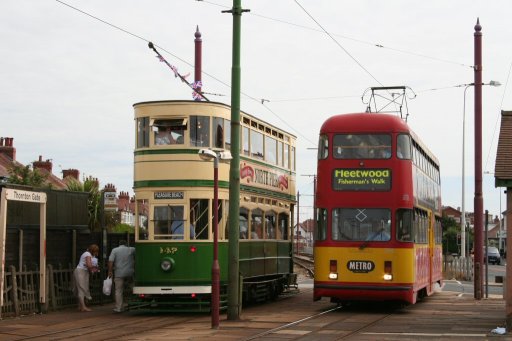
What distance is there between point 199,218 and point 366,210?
3930mm

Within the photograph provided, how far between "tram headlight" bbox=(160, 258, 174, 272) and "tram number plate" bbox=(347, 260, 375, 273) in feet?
13.8

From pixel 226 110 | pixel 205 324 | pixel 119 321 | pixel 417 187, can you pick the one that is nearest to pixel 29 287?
pixel 119 321

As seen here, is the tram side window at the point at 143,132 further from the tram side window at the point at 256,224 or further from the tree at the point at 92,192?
the tree at the point at 92,192

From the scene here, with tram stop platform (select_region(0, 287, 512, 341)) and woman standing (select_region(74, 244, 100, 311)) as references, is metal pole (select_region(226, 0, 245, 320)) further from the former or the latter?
woman standing (select_region(74, 244, 100, 311))

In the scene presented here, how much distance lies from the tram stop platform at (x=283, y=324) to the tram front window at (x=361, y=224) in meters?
1.82

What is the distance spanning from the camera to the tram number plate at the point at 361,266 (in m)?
22.7

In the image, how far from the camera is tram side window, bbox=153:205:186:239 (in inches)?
859

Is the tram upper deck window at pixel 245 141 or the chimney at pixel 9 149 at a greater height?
the chimney at pixel 9 149

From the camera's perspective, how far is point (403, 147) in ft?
74.4

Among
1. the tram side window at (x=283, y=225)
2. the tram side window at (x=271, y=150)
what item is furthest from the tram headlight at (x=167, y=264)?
the tram side window at (x=283, y=225)

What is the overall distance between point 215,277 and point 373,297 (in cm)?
563

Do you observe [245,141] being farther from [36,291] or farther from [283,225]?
[36,291]

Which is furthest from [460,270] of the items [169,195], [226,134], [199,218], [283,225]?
[169,195]

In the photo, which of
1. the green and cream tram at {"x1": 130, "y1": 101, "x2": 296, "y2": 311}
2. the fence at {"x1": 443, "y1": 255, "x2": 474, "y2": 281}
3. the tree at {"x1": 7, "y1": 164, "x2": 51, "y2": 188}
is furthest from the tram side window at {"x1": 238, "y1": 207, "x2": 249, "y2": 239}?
the tree at {"x1": 7, "y1": 164, "x2": 51, "y2": 188}
